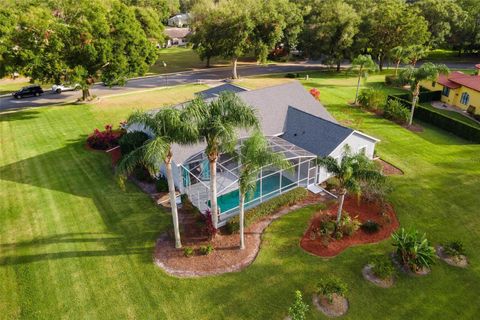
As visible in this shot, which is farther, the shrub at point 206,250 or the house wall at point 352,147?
the house wall at point 352,147

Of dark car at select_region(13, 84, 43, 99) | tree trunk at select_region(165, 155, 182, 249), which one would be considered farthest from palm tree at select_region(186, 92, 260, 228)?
dark car at select_region(13, 84, 43, 99)

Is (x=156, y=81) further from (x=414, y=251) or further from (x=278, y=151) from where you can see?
(x=414, y=251)

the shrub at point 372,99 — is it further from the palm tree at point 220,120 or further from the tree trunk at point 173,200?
the tree trunk at point 173,200

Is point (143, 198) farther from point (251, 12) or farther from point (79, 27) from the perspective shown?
point (251, 12)

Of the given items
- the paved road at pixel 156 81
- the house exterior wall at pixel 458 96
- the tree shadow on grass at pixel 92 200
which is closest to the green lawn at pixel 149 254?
the tree shadow on grass at pixel 92 200

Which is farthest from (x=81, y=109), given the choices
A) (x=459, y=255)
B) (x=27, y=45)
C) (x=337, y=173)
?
(x=459, y=255)

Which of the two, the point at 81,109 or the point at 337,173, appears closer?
the point at 337,173
